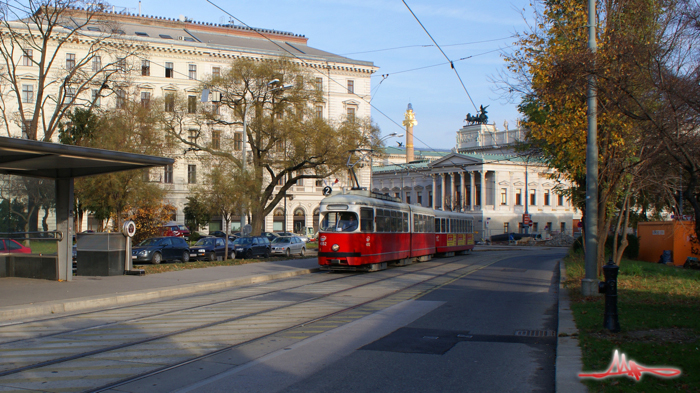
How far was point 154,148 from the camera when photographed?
117 feet

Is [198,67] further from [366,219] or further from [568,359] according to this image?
[568,359]

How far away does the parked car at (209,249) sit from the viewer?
106 ft

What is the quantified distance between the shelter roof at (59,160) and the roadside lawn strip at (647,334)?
11823mm

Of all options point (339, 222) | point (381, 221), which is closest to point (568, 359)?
point (339, 222)

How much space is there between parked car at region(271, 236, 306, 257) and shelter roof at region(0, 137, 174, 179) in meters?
20.5

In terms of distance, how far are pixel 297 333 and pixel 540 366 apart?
4.11 metres

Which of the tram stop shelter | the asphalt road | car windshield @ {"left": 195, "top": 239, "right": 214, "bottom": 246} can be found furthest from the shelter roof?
car windshield @ {"left": 195, "top": 239, "right": 214, "bottom": 246}

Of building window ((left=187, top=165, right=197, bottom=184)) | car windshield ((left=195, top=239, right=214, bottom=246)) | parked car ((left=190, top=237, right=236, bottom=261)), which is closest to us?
parked car ((left=190, top=237, right=236, bottom=261))

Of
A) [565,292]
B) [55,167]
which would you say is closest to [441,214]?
[565,292]

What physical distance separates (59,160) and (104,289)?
11.9ft

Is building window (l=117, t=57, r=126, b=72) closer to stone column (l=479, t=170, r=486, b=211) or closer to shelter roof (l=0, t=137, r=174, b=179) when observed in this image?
shelter roof (l=0, t=137, r=174, b=179)

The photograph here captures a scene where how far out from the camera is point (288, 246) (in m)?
38.5

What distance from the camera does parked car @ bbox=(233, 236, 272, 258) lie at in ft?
112

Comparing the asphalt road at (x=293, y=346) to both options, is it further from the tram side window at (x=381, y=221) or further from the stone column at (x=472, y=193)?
the stone column at (x=472, y=193)
